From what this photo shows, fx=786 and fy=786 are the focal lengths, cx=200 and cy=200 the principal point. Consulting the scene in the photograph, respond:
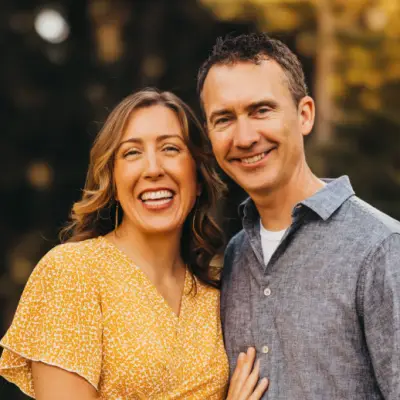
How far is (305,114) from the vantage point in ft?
10.1

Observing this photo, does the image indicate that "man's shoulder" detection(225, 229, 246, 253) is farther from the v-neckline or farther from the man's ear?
the man's ear

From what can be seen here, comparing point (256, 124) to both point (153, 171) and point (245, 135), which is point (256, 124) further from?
point (153, 171)

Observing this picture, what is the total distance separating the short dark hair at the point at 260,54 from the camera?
296 cm

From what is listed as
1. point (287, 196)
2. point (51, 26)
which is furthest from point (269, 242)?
point (51, 26)

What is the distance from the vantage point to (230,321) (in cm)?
300

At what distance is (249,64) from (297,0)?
6623 millimetres

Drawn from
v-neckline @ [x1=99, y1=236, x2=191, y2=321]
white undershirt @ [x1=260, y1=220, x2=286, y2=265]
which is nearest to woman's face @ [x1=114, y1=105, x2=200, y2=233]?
v-neckline @ [x1=99, y1=236, x2=191, y2=321]

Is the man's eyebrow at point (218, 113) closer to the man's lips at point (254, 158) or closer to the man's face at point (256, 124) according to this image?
the man's face at point (256, 124)

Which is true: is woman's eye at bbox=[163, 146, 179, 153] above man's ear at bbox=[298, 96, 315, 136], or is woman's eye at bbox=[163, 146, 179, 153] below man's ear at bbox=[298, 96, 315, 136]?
below

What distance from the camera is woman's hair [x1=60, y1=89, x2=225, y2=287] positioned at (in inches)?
121

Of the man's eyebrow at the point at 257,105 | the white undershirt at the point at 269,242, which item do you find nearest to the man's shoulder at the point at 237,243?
the white undershirt at the point at 269,242

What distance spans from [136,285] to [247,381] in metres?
0.54

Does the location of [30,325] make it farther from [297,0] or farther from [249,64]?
[297,0]

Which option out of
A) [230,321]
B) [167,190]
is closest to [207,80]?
[167,190]
